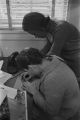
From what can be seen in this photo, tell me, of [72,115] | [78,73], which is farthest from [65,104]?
[78,73]

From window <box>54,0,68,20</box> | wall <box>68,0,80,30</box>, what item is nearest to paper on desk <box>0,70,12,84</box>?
wall <box>68,0,80,30</box>

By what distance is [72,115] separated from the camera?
4.40 feet

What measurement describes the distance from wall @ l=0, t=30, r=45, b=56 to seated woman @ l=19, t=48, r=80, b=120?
149 centimetres

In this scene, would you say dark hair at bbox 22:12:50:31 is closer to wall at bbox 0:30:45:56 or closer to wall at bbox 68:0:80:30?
wall at bbox 68:0:80:30

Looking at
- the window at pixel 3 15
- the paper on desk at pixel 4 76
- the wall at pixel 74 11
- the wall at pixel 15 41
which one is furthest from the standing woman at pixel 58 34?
the window at pixel 3 15

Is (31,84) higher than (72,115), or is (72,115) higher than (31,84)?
(31,84)

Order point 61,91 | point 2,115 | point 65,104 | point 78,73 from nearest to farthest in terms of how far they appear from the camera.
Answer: point 2,115, point 61,91, point 65,104, point 78,73

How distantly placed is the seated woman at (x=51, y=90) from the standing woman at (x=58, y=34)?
43 cm

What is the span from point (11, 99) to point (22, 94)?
77mm

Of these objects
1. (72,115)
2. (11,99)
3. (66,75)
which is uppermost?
(66,75)

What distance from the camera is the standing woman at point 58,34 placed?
165cm

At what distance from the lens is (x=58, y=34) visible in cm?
167

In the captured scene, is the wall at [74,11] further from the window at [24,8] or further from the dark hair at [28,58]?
the dark hair at [28,58]

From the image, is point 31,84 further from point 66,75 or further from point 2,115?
point 2,115
